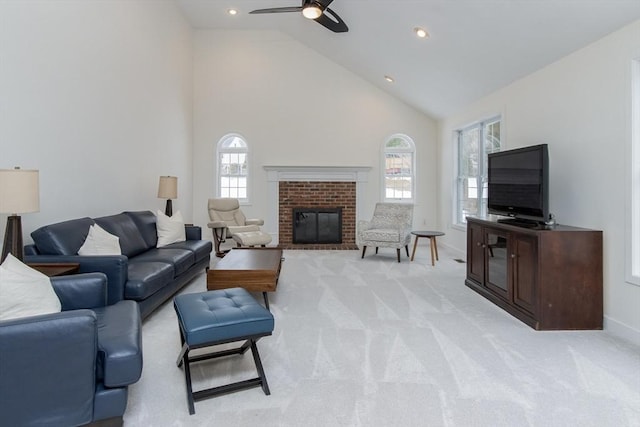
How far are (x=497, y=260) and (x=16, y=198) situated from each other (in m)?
3.88

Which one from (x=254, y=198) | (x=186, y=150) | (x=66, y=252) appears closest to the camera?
(x=66, y=252)

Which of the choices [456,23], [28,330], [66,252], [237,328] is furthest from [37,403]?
[456,23]

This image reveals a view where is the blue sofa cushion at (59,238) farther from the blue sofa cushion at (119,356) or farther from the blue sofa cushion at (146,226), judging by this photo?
the blue sofa cushion at (119,356)

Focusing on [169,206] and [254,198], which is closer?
[169,206]

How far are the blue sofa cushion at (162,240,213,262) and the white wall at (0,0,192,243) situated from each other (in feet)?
2.74

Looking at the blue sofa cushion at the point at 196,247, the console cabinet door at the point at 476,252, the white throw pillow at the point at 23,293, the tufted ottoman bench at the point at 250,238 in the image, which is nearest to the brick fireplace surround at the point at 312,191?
the tufted ottoman bench at the point at 250,238

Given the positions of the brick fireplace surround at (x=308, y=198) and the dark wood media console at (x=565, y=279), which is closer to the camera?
the dark wood media console at (x=565, y=279)

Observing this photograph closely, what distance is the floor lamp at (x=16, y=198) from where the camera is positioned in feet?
7.13

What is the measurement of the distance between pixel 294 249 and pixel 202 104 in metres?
3.35

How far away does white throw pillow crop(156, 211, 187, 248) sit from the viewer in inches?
172

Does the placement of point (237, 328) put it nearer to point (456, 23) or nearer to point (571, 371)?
point (571, 371)

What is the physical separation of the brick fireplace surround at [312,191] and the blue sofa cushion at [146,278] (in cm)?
375

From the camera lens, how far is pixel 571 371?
2.21 m

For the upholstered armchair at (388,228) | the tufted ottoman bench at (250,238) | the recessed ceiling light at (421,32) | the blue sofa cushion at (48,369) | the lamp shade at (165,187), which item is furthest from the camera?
the upholstered armchair at (388,228)
